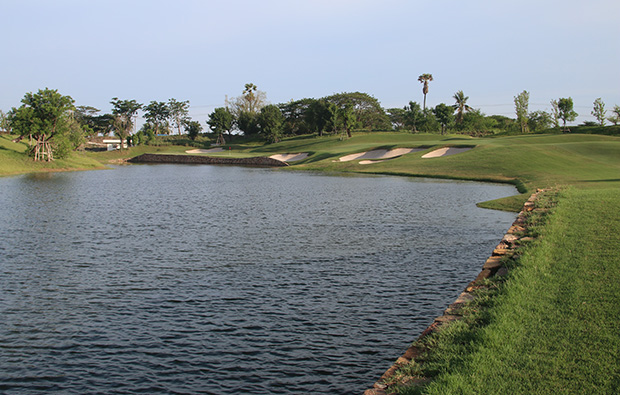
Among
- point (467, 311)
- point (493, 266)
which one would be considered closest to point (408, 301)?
point (493, 266)

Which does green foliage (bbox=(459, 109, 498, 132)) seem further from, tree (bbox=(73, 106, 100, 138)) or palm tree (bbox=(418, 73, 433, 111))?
tree (bbox=(73, 106, 100, 138))

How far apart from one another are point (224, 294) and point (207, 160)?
3485 inches

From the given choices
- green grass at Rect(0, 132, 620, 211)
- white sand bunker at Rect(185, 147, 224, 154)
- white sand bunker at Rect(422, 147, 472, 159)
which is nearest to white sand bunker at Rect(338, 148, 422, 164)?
green grass at Rect(0, 132, 620, 211)

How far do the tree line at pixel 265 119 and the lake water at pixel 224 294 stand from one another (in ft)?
142

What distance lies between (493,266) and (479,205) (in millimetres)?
17838

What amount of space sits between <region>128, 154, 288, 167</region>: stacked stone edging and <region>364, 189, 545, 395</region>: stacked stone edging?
66558mm

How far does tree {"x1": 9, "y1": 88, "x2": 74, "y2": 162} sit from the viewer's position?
62625 mm

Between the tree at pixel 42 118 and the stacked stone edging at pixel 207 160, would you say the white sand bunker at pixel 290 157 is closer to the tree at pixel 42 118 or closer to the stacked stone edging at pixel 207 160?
the stacked stone edging at pixel 207 160

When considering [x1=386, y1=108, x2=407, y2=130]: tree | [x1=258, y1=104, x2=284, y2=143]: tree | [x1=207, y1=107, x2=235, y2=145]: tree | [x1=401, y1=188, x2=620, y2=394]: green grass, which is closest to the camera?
[x1=401, y1=188, x2=620, y2=394]: green grass

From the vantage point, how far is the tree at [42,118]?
205 ft

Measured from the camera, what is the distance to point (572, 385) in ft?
19.4

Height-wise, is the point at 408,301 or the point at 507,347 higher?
the point at 507,347

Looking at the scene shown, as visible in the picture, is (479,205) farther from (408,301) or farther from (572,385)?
(572,385)

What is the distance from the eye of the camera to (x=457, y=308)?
30.0 ft
